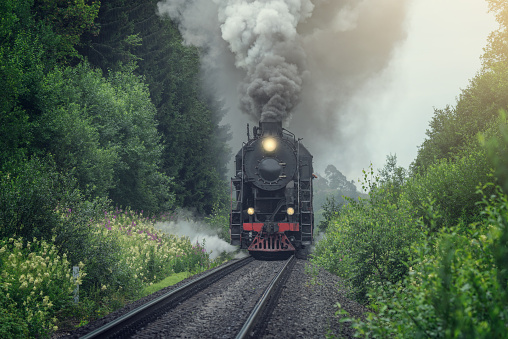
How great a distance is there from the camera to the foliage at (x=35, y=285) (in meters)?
6.84

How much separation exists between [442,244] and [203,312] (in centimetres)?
522

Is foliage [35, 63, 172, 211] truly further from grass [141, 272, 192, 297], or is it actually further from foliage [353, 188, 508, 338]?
foliage [353, 188, 508, 338]

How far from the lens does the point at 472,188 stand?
10742 millimetres

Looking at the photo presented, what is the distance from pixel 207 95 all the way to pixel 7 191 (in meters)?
30.4

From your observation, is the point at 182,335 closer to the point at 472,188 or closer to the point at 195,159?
the point at 472,188

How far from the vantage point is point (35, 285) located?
24.9ft

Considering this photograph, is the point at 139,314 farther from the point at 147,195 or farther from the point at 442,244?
the point at 147,195

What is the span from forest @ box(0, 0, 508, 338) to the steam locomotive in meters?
1.41

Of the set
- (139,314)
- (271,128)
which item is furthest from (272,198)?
(139,314)

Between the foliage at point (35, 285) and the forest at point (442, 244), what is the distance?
4.82 m

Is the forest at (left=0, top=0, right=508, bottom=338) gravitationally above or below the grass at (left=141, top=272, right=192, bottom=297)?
above

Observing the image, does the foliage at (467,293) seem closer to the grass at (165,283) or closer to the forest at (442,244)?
the forest at (442,244)

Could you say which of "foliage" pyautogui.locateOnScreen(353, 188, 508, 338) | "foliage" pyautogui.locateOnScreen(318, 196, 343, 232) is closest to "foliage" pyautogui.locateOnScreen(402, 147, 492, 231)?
"foliage" pyautogui.locateOnScreen(353, 188, 508, 338)

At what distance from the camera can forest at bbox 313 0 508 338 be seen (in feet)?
12.7
